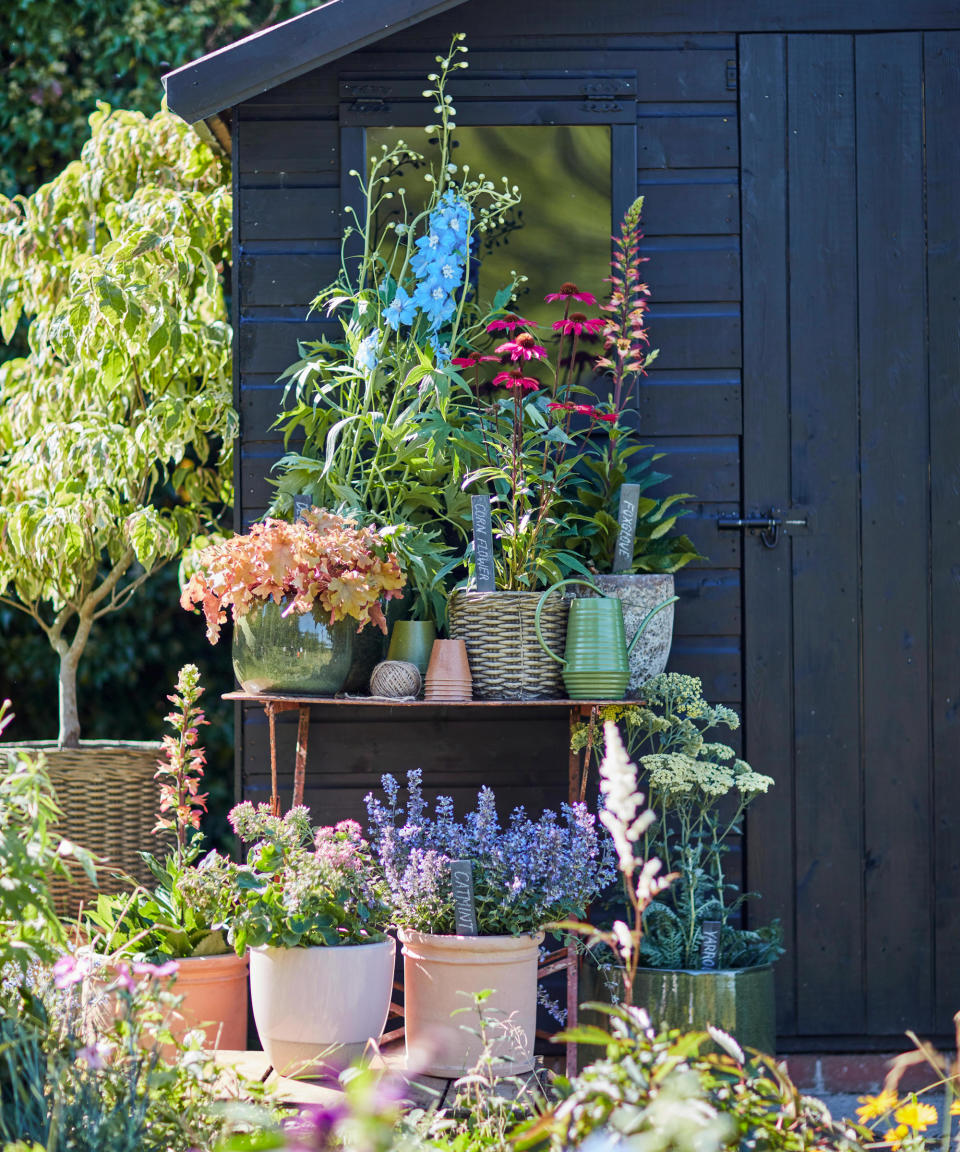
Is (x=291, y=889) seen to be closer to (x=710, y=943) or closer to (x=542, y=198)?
(x=710, y=943)

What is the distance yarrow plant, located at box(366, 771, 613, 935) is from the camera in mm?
2426

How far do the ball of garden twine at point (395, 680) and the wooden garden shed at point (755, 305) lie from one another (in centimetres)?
47

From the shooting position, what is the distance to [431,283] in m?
3.02

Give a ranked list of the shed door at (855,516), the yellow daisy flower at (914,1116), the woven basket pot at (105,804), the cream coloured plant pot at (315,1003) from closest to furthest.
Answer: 1. the yellow daisy flower at (914,1116)
2. the cream coloured plant pot at (315,1003)
3. the shed door at (855,516)
4. the woven basket pot at (105,804)

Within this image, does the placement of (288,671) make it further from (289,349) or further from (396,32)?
(396,32)

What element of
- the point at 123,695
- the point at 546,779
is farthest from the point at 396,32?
the point at 123,695

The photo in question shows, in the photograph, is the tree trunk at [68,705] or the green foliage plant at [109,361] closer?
the green foliage plant at [109,361]

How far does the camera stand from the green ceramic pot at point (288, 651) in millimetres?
2730

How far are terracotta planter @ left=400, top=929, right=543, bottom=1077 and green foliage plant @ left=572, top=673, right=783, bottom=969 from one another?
373mm

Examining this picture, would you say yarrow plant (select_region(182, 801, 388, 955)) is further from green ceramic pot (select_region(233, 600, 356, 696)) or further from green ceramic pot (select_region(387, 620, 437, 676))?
green ceramic pot (select_region(387, 620, 437, 676))

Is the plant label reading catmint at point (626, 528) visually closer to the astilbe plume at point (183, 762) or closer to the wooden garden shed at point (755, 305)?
the wooden garden shed at point (755, 305)

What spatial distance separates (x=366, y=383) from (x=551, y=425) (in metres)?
0.47

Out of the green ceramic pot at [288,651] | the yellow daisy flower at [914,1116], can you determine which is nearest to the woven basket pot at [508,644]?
the green ceramic pot at [288,651]

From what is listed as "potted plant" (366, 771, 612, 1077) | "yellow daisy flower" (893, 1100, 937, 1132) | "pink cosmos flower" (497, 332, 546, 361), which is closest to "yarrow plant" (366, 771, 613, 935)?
"potted plant" (366, 771, 612, 1077)
